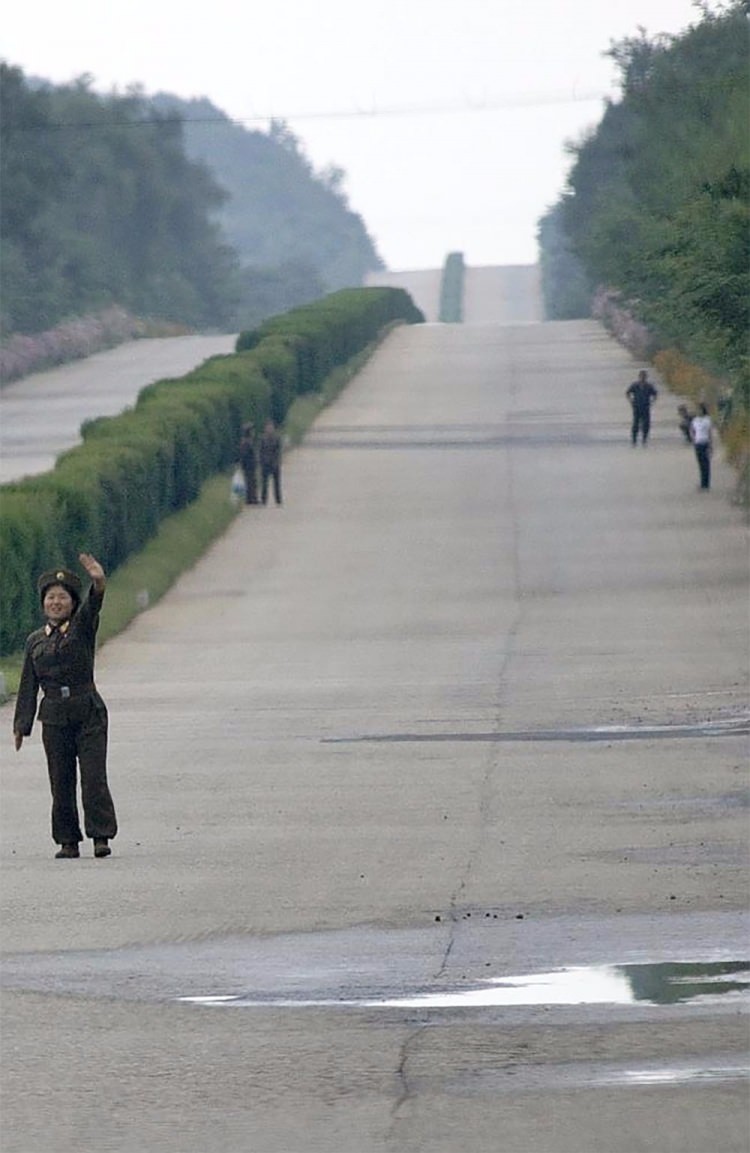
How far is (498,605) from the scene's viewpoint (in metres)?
34.5

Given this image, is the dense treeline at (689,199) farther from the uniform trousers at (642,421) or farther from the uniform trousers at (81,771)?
the uniform trousers at (81,771)

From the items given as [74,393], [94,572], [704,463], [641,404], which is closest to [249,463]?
[704,463]

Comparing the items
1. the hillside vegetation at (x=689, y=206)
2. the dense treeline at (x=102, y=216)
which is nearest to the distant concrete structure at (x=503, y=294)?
the dense treeline at (x=102, y=216)

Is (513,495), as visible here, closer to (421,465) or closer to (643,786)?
(421,465)

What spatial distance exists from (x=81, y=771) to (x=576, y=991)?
459cm

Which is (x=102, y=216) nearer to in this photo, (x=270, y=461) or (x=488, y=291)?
(x=488, y=291)

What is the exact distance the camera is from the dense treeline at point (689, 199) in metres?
29.6

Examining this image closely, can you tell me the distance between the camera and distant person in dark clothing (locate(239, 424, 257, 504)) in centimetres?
4794

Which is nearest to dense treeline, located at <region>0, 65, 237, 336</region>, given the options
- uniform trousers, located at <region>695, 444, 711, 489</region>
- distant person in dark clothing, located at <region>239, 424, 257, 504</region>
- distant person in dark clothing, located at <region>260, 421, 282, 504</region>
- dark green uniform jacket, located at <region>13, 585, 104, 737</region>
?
distant person in dark clothing, located at <region>239, 424, 257, 504</region>

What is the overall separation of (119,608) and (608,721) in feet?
45.7

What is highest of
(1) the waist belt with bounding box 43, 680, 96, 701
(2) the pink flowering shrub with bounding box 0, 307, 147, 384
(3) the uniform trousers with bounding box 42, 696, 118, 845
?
(1) the waist belt with bounding box 43, 680, 96, 701

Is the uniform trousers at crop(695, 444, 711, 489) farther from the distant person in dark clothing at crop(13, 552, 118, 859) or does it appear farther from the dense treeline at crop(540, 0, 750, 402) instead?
the distant person in dark clothing at crop(13, 552, 118, 859)

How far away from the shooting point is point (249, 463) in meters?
48.3

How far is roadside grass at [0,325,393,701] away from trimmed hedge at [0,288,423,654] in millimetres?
269
